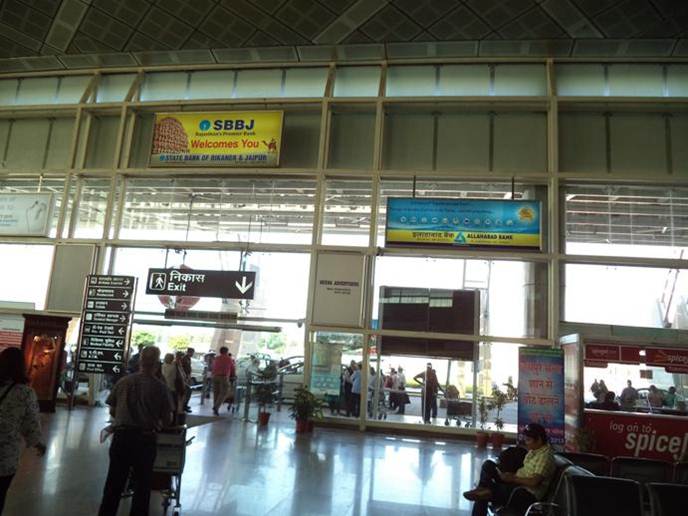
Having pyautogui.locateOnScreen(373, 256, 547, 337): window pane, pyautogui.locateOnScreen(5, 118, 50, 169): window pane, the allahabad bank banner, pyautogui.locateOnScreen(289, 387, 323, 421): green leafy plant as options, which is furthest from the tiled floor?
pyautogui.locateOnScreen(5, 118, 50, 169): window pane

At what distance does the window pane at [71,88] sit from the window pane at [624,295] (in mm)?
11730

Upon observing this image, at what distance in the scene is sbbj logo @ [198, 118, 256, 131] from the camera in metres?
11.8

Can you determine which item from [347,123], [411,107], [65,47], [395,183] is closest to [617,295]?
[395,183]

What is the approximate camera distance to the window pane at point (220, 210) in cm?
1166

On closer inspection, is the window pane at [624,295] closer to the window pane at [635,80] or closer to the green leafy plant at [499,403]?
the green leafy plant at [499,403]

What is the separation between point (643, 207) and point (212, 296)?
28.7ft

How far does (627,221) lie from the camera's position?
10.6 meters

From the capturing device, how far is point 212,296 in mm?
10867

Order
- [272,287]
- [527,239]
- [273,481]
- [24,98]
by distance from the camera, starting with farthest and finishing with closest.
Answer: [24,98], [272,287], [527,239], [273,481]

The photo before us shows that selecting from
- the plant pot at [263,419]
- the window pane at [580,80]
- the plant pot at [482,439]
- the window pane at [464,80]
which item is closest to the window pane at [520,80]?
the window pane at [464,80]

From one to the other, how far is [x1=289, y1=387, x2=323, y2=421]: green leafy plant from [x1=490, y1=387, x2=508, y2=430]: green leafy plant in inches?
127

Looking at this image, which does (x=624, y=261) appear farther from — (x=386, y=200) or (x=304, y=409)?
(x=304, y=409)

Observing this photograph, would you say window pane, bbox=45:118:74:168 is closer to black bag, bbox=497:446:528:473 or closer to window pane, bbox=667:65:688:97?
black bag, bbox=497:446:528:473

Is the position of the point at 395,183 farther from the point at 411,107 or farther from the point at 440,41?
the point at 440,41
